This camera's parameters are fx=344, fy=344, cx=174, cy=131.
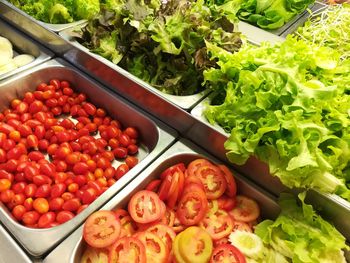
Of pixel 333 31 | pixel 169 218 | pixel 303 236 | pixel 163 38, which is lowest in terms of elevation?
pixel 169 218

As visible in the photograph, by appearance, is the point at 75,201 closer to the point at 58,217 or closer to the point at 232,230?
the point at 58,217

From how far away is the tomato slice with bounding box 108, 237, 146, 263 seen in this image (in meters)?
1.39

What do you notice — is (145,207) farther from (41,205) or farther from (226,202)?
(41,205)

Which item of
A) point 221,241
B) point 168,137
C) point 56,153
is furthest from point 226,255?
point 56,153

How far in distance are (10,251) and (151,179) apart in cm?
71

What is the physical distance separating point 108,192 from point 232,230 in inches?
24.1

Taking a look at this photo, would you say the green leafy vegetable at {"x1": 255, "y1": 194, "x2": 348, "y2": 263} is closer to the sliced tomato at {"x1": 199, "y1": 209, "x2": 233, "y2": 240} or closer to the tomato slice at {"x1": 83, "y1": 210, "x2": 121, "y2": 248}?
the sliced tomato at {"x1": 199, "y1": 209, "x2": 233, "y2": 240}

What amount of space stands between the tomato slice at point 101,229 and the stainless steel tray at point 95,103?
74 mm

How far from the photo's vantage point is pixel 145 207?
1.59m

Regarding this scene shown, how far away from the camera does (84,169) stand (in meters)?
1.89

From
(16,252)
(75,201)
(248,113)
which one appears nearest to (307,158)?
(248,113)

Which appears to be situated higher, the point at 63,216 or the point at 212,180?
the point at 212,180

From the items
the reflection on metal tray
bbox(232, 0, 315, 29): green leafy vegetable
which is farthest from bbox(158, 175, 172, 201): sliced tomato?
bbox(232, 0, 315, 29): green leafy vegetable

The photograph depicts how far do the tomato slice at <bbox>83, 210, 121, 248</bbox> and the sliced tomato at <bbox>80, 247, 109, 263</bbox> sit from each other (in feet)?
0.19
